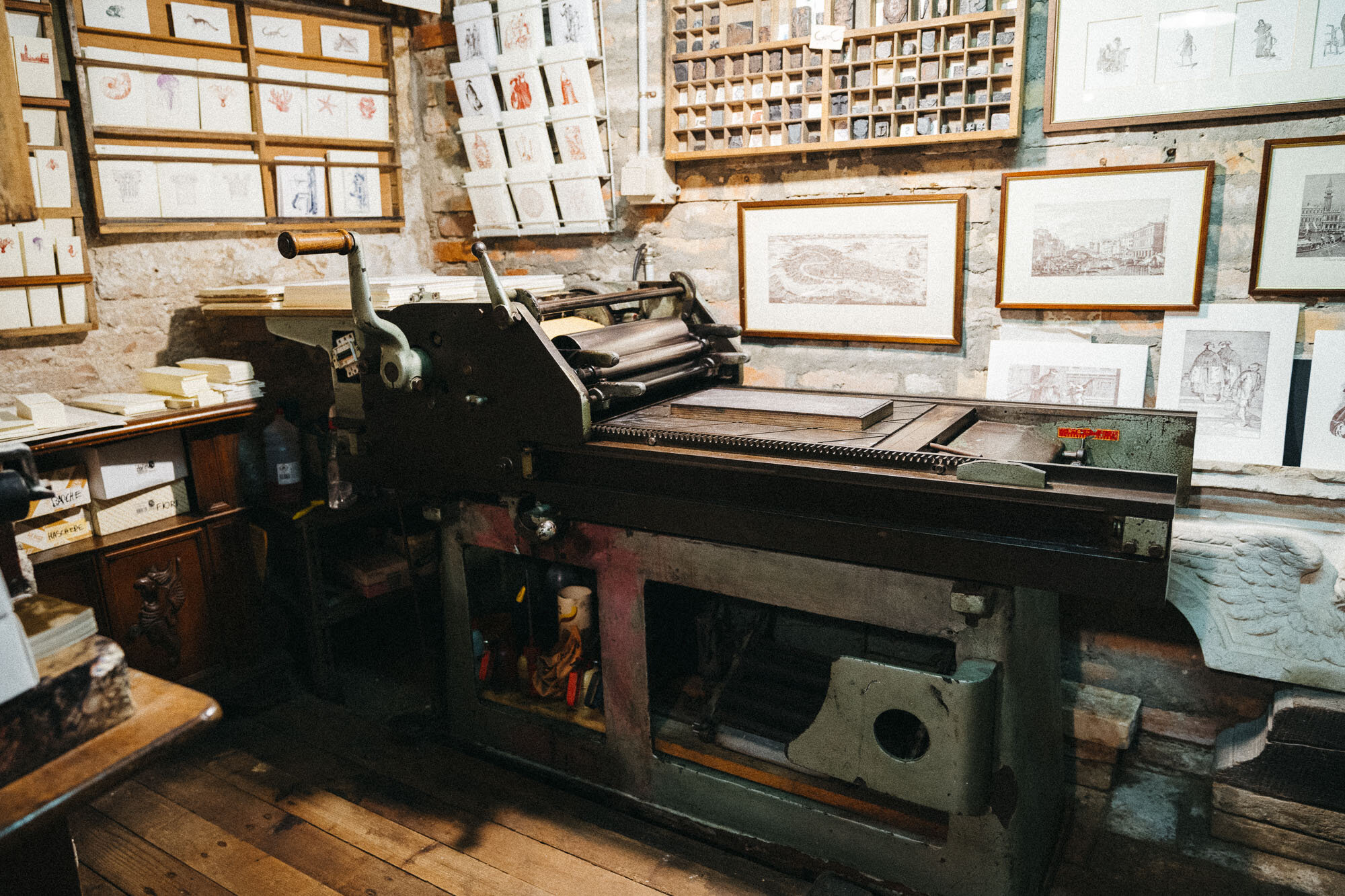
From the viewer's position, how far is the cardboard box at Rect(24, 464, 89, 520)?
276 cm

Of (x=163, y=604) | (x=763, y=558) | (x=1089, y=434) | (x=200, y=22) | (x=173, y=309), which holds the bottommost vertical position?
(x=163, y=604)

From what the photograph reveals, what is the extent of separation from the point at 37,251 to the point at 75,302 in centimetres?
20

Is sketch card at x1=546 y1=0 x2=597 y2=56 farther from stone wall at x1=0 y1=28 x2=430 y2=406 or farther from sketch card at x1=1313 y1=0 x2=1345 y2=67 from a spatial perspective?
sketch card at x1=1313 y1=0 x2=1345 y2=67

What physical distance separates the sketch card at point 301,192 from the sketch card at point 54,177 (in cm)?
73

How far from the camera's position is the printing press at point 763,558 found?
1808mm

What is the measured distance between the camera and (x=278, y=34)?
3.45 meters

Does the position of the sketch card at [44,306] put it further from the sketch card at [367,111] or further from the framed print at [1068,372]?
the framed print at [1068,372]

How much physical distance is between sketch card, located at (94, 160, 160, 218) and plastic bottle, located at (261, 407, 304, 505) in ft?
2.85

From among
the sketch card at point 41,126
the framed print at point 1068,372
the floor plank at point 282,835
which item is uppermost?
the sketch card at point 41,126

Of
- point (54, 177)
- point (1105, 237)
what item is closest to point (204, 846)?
point (54, 177)

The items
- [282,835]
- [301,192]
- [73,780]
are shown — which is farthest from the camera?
[301,192]

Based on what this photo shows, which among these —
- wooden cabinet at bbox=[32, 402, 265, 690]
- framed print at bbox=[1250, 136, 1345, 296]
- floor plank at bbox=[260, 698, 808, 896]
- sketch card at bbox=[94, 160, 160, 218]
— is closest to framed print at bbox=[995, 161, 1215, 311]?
framed print at bbox=[1250, 136, 1345, 296]

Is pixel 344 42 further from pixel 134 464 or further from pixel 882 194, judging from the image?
pixel 882 194

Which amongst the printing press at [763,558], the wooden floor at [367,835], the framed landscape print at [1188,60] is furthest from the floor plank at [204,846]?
the framed landscape print at [1188,60]
